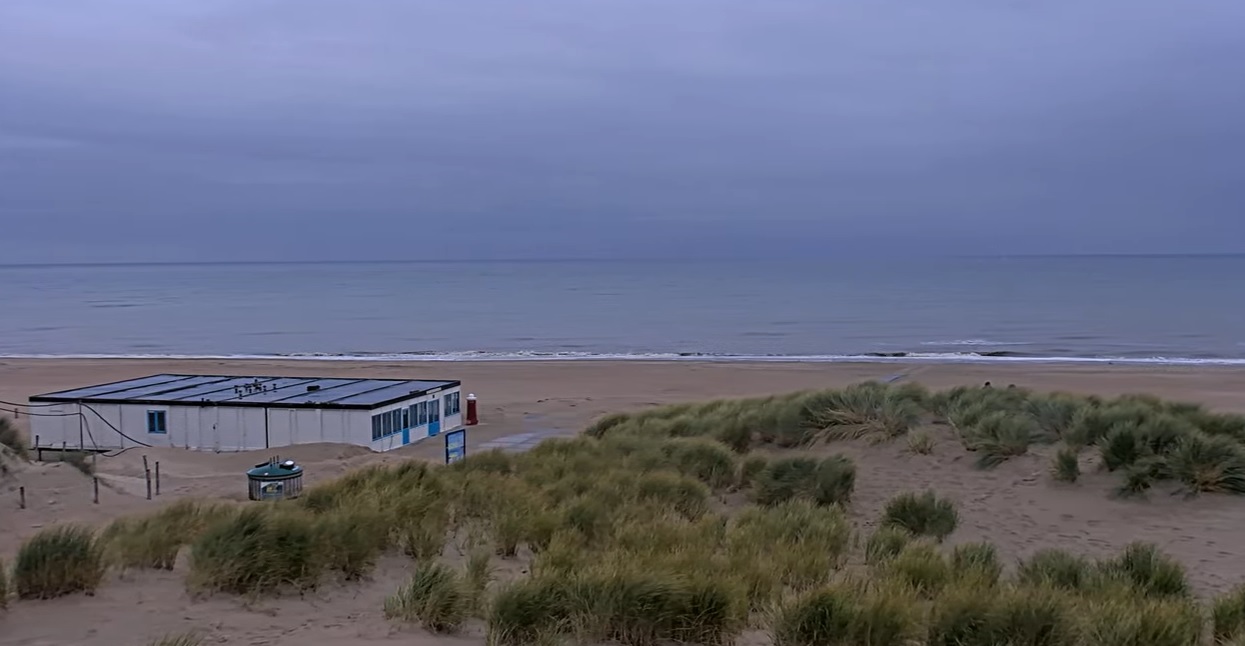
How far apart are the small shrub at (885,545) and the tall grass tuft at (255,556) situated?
401 cm

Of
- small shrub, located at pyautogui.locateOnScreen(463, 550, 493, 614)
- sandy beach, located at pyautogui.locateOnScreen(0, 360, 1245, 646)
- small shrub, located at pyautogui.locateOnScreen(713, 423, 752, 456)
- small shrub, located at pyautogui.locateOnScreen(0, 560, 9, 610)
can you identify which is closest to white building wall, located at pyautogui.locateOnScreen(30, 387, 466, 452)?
sandy beach, located at pyautogui.locateOnScreen(0, 360, 1245, 646)

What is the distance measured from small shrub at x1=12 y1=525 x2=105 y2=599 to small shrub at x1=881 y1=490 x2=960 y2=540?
6.74 meters

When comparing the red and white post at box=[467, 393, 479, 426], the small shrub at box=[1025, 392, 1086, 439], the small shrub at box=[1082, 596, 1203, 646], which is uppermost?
the small shrub at box=[1025, 392, 1086, 439]

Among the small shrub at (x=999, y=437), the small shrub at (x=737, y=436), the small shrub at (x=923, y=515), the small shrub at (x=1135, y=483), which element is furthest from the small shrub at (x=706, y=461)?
the small shrub at (x=1135, y=483)

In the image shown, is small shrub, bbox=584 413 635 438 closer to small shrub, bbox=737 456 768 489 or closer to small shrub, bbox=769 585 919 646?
small shrub, bbox=737 456 768 489

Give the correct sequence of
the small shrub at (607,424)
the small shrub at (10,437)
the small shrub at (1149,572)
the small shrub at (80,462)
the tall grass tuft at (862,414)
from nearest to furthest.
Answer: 1. the small shrub at (1149,572)
2. the tall grass tuft at (862,414)
3. the small shrub at (80,462)
4. the small shrub at (10,437)
5. the small shrub at (607,424)

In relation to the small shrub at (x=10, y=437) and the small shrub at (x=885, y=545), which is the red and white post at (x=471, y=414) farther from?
the small shrub at (x=885, y=545)

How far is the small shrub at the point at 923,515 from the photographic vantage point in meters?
9.66

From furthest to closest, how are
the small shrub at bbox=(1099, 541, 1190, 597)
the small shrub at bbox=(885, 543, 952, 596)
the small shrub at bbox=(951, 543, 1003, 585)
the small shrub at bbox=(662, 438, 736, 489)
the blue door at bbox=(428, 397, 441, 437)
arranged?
the blue door at bbox=(428, 397, 441, 437) < the small shrub at bbox=(662, 438, 736, 489) < the small shrub at bbox=(1099, 541, 1190, 597) < the small shrub at bbox=(951, 543, 1003, 585) < the small shrub at bbox=(885, 543, 952, 596)

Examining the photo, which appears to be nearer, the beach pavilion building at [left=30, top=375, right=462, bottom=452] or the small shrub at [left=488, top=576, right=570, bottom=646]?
the small shrub at [left=488, top=576, right=570, bottom=646]

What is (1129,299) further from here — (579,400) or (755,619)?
(755,619)

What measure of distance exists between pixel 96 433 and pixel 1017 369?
28309 mm

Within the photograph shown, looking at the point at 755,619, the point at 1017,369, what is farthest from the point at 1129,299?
the point at 755,619

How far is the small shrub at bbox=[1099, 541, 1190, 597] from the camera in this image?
6984 millimetres
